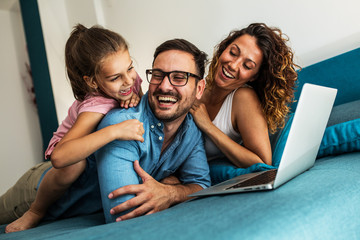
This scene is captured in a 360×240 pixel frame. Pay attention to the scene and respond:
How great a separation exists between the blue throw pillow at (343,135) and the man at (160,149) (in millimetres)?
598

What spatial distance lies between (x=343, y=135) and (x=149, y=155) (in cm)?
89

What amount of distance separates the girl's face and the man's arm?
38cm

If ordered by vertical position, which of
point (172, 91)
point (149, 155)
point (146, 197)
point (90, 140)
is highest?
point (172, 91)

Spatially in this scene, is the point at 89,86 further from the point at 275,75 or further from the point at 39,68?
the point at 39,68

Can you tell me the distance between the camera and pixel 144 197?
1062 mm

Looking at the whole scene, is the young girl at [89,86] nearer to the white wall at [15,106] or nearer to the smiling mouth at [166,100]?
the smiling mouth at [166,100]

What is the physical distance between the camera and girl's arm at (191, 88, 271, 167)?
153 cm

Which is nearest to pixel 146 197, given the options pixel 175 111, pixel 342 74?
pixel 175 111

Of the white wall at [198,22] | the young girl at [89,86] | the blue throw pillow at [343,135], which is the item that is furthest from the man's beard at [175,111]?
the white wall at [198,22]

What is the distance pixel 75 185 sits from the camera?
148cm

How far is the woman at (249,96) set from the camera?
61.4 inches

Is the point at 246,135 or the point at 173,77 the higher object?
the point at 173,77

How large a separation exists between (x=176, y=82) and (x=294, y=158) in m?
0.64

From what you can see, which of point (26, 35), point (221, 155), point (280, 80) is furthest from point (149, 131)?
point (26, 35)
